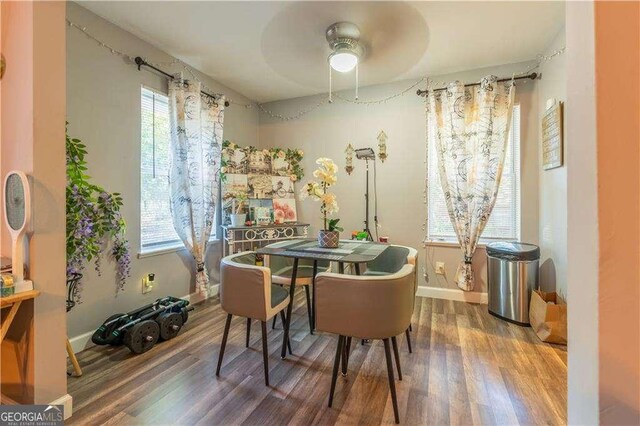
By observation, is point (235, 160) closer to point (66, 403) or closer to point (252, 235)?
point (252, 235)

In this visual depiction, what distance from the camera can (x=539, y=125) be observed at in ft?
9.62

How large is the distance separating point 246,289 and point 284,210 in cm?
215

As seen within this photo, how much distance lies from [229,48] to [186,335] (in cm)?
267

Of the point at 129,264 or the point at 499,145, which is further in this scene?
the point at 499,145

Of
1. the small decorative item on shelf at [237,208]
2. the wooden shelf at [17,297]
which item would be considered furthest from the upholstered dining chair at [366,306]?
the small decorative item on shelf at [237,208]

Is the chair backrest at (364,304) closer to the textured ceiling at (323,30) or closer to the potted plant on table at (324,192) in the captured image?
the potted plant on table at (324,192)

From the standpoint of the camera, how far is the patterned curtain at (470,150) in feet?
9.73

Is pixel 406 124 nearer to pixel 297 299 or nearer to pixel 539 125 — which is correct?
pixel 539 125

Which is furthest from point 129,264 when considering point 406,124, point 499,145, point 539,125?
point 539,125

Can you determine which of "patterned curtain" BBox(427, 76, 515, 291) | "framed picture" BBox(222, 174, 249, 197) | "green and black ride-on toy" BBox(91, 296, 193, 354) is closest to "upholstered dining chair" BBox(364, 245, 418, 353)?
"patterned curtain" BBox(427, 76, 515, 291)

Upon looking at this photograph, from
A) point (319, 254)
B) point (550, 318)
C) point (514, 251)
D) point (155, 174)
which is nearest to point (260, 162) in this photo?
point (155, 174)

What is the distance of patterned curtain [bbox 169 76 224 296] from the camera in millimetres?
2881

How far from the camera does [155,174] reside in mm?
2822

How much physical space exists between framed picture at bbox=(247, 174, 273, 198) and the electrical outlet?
142cm
